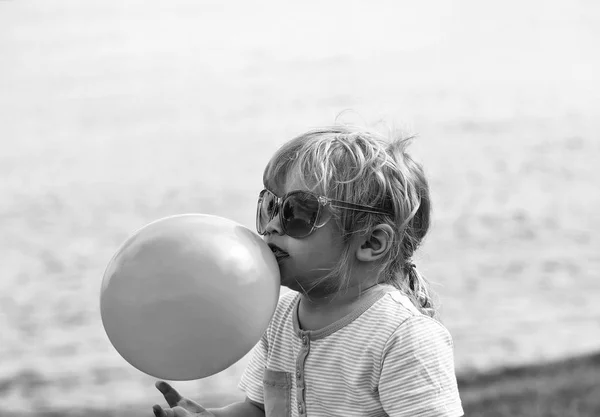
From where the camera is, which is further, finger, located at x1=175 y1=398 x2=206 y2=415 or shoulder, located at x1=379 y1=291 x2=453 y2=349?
finger, located at x1=175 y1=398 x2=206 y2=415

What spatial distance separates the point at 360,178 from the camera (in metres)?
2.46

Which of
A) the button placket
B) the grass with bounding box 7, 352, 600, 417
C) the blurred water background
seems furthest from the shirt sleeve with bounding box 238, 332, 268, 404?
the blurred water background

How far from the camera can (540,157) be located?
25.5 feet

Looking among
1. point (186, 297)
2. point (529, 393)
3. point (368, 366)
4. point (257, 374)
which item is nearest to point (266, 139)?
point (529, 393)

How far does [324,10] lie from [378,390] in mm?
7648

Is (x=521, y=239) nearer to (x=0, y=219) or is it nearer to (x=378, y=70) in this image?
(x=378, y=70)

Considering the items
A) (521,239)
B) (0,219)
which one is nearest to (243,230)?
(521,239)

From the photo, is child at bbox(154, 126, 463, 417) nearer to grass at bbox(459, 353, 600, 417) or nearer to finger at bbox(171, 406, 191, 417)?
finger at bbox(171, 406, 191, 417)

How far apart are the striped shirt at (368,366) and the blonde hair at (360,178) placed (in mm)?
126

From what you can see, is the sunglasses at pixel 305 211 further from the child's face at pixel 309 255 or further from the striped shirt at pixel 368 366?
the striped shirt at pixel 368 366

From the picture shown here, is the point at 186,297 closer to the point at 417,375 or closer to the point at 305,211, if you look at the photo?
the point at 305,211

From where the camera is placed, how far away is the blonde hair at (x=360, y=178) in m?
2.46

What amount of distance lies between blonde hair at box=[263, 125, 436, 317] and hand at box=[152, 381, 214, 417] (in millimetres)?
518

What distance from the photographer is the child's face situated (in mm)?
2459
